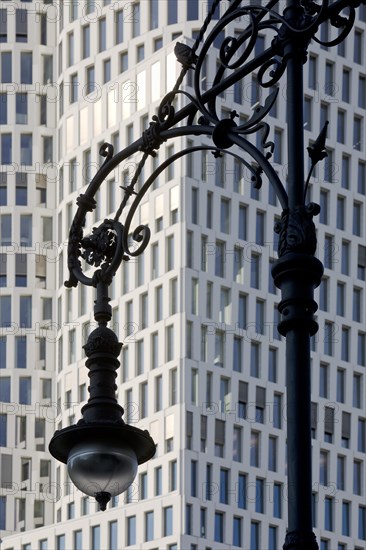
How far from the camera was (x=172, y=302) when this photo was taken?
281ft

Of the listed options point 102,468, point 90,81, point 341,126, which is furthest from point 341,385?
point 102,468

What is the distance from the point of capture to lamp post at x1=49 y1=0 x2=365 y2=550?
1377 cm

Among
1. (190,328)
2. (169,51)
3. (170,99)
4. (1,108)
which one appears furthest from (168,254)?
(170,99)

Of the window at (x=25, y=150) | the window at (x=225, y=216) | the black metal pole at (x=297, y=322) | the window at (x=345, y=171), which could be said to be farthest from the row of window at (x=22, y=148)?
the black metal pole at (x=297, y=322)

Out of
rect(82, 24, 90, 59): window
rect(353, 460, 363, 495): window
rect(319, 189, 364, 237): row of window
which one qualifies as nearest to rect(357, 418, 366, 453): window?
rect(353, 460, 363, 495): window

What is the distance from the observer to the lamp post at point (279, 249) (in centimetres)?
1377

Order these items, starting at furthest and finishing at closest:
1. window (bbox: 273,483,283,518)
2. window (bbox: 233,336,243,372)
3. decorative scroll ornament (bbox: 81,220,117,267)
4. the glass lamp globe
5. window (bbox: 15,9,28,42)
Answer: window (bbox: 15,9,28,42), window (bbox: 233,336,243,372), window (bbox: 273,483,283,518), decorative scroll ornament (bbox: 81,220,117,267), the glass lamp globe

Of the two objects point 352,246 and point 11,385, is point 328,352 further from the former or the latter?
point 11,385

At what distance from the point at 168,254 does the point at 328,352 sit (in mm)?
8470

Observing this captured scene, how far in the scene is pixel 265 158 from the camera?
48.3ft

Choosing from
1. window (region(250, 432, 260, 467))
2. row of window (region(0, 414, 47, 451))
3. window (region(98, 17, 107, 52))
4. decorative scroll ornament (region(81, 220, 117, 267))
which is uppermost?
window (region(98, 17, 107, 52))

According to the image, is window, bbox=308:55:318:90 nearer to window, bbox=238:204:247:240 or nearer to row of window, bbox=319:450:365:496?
window, bbox=238:204:247:240

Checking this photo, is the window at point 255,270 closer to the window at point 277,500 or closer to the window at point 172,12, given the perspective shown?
the window at point 277,500

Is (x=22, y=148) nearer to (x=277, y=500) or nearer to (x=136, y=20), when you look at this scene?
(x=136, y=20)
